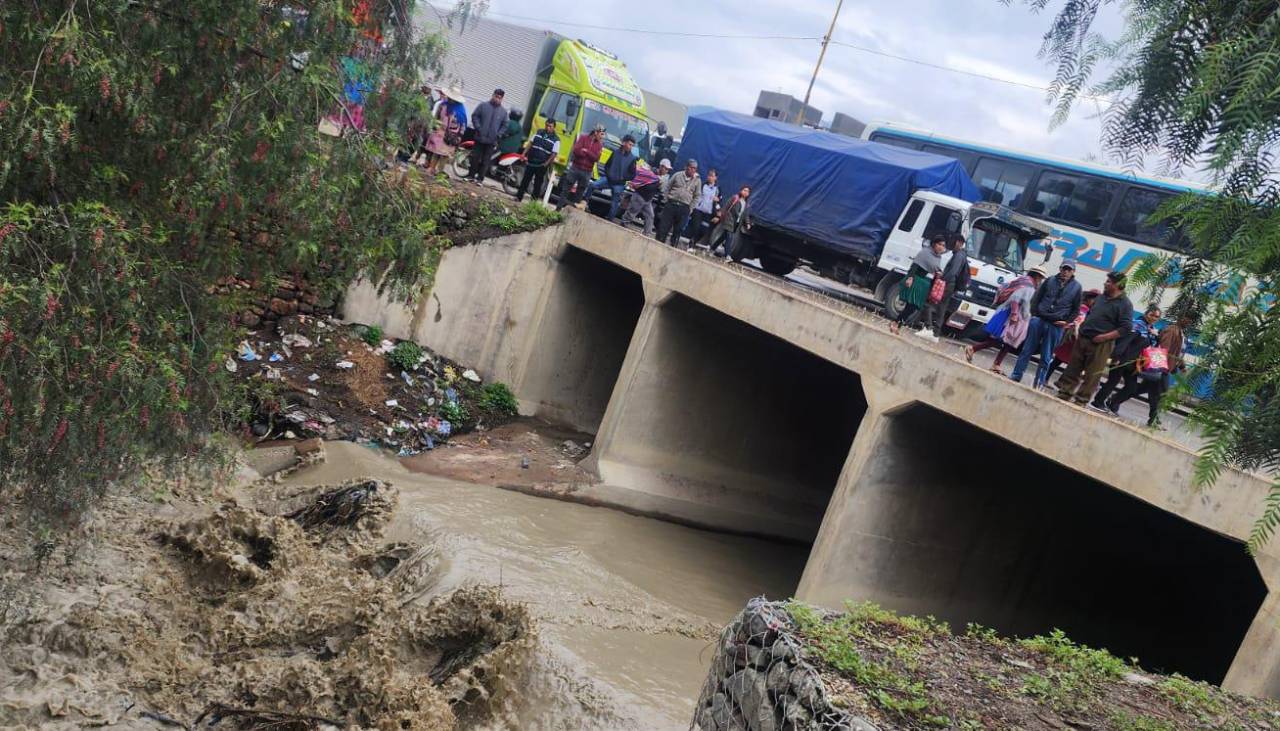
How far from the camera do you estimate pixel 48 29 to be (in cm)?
555

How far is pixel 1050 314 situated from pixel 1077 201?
27.3ft

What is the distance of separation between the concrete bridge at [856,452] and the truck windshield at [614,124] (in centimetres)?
490

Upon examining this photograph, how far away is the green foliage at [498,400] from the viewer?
16000 mm

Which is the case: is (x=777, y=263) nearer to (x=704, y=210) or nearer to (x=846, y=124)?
(x=704, y=210)

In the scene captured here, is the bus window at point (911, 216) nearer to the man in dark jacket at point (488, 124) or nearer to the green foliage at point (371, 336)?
the man in dark jacket at point (488, 124)

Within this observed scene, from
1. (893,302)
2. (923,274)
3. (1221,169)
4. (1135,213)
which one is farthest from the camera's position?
(1135,213)

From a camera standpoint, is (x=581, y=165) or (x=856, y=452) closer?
(x=856, y=452)

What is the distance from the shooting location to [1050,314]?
11.5 metres

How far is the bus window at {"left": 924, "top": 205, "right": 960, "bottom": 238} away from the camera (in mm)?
17078

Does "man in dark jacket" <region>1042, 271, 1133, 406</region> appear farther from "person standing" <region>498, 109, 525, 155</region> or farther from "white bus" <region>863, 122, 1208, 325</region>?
"person standing" <region>498, 109, 525, 155</region>

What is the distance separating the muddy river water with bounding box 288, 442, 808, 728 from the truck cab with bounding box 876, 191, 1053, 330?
16.2 ft

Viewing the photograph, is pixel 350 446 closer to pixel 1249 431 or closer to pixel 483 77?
pixel 1249 431

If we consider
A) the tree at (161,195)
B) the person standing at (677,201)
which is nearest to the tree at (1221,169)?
the tree at (161,195)

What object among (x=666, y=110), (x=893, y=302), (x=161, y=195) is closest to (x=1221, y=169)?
(x=161, y=195)
